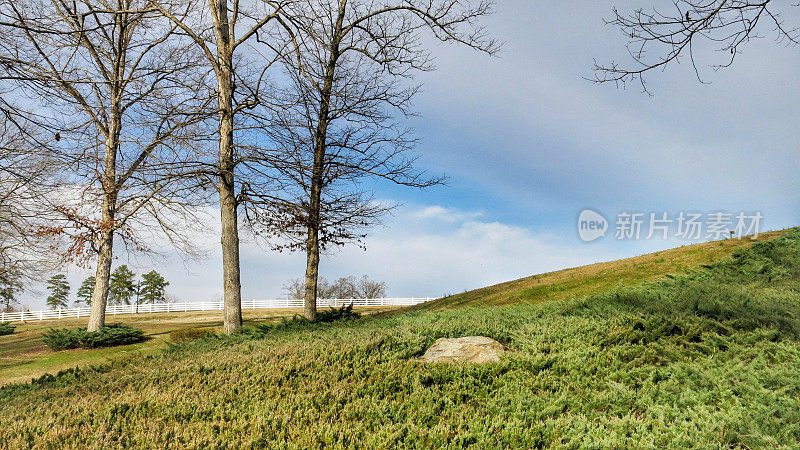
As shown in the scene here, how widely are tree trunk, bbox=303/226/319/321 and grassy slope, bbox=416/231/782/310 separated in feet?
20.1

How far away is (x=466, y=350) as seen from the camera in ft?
25.7

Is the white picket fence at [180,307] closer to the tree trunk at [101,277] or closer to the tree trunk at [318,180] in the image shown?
the tree trunk at [101,277]

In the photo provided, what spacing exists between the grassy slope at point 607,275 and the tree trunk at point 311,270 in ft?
20.1

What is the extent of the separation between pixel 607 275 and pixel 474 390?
39.3 feet

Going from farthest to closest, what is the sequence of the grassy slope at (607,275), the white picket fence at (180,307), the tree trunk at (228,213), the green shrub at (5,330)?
the white picket fence at (180,307) < the green shrub at (5,330) < the grassy slope at (607,275) < the tree trunk at (228,213)

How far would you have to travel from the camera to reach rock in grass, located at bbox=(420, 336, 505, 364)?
7.54 m

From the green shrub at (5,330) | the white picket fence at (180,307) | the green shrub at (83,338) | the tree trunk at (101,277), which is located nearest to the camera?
the green shrub at (83,338)

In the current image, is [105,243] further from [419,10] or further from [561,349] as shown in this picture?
[561,349]

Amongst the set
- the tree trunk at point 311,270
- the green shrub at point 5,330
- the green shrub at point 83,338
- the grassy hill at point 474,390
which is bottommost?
the grassy hill at point 474,390

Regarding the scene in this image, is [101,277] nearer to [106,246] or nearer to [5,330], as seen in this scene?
[106,246]

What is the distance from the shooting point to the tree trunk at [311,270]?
14367 mm

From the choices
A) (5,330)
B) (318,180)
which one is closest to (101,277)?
(318,180)

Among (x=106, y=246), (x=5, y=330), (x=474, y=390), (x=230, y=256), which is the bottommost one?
(x=474, y=390)

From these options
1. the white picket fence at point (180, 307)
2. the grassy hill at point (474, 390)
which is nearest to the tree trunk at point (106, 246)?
the grassy hill at point (474, 390)
